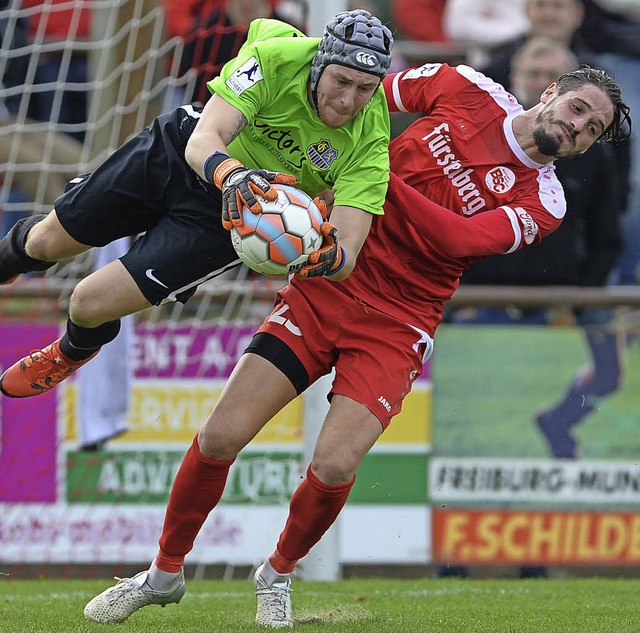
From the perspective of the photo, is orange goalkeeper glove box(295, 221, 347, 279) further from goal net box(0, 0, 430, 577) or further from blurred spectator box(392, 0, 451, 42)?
blurred spectator box(392, 0, 451, 42)

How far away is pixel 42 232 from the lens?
17.6 feet

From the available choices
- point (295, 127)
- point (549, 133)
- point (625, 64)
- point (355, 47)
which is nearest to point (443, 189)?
point (549, 133)

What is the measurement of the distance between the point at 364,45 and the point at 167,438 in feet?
11.6

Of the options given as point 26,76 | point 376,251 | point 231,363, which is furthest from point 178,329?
point 376,251

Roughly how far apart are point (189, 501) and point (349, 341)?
890 millimetres

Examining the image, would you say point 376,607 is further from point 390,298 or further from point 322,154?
point 322,154

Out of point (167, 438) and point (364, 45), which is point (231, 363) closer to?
point (167, 438)

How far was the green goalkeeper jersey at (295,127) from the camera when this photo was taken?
474 cm

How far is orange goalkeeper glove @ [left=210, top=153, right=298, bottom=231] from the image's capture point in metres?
4.34

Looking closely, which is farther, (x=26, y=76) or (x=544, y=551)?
(x=26, y=76)

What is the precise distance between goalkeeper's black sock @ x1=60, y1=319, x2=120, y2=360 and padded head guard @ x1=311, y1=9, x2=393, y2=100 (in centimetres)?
137

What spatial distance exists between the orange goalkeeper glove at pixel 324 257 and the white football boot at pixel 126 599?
144 cm

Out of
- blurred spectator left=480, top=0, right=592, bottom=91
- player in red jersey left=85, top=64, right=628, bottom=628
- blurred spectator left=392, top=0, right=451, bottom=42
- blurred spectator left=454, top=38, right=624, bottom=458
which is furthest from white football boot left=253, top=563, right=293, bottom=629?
blurred spectator left=392, top=0, right=451, bottom=42

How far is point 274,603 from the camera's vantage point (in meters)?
5.07
